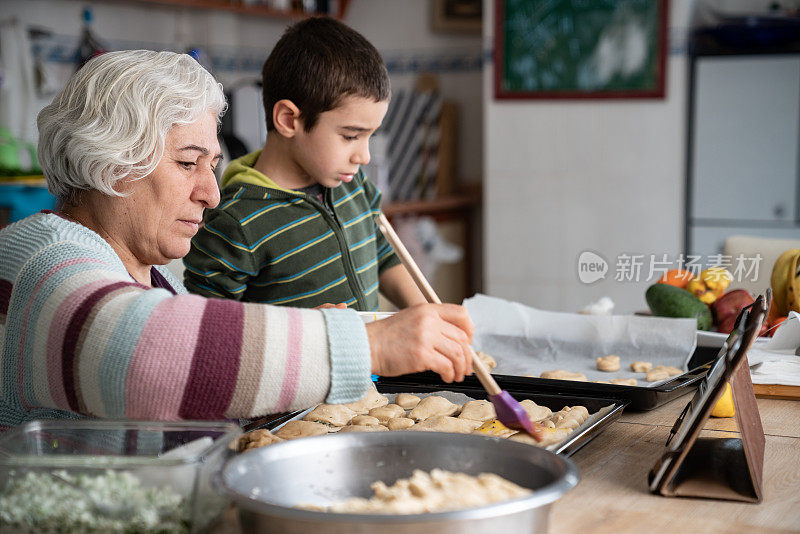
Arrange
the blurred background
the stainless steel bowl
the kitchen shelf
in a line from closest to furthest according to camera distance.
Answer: the stainless steel bowl → the blurred background → the kitchen shelf

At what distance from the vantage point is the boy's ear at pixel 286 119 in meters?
1.76

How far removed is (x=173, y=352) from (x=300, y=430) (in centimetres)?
31

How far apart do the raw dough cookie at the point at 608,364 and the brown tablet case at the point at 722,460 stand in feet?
1.92

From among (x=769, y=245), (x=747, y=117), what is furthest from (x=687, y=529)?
(x=747, y=117)

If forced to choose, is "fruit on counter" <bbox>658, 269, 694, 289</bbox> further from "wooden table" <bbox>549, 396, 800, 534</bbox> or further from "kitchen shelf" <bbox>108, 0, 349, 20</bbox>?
"kitchen shelf" <bbox>108, 0, 349, 20</bbox>

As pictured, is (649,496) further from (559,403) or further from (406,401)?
(406,401)

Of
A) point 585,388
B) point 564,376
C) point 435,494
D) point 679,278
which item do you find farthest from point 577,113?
point 435,494

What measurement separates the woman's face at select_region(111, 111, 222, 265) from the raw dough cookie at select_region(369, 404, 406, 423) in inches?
13.9

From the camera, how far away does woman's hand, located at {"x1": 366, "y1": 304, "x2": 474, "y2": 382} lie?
3.12ft

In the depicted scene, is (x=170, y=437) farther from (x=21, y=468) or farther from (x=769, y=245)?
(x=769, y=245)

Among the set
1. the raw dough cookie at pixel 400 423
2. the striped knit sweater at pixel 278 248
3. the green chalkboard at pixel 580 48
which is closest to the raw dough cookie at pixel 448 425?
the raw dough cookie at pixel 400 423

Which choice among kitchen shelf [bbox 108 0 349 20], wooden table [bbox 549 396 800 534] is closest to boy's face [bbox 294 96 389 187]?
wooden table [bbox 549 396 800 534]

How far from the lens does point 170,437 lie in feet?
2.74

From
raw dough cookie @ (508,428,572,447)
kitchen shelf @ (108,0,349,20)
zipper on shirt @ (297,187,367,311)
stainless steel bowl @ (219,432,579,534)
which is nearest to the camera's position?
stainless steel bowl @ (219,432,579,534)
